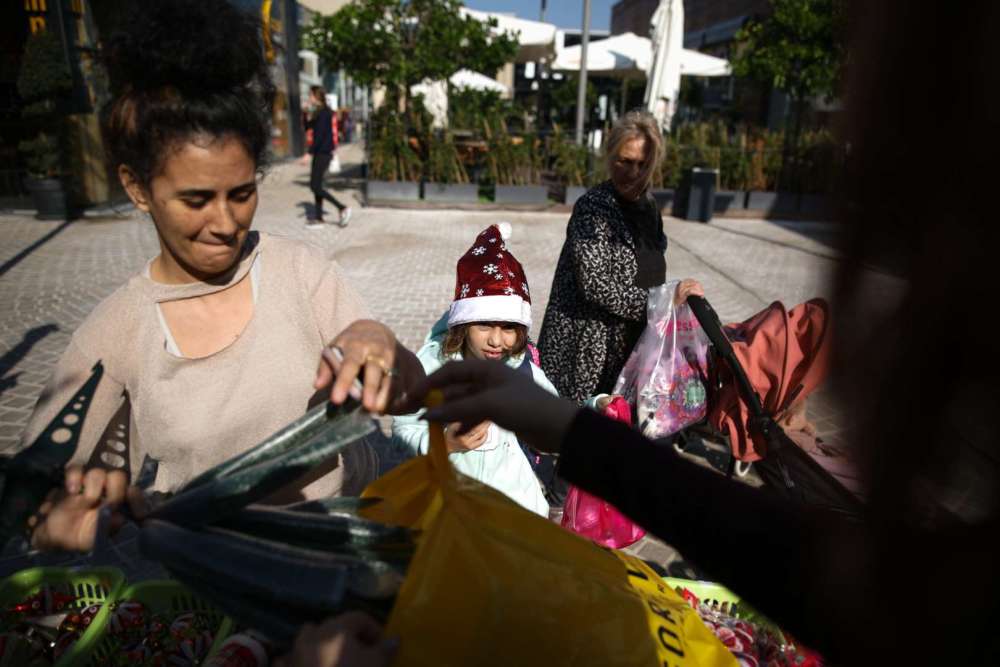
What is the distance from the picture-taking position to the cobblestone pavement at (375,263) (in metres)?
5.66

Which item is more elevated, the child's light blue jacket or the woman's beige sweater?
the woman's beige sweater

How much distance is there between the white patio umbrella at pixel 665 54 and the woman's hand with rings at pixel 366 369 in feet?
42.5

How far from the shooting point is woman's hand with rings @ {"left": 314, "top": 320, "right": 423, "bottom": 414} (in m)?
1.17

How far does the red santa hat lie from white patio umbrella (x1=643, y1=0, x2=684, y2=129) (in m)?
11.6

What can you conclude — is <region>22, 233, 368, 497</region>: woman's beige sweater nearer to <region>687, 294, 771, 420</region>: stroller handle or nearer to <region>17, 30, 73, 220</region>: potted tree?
<region>687, 294, 771, 420</region>: stroller handle

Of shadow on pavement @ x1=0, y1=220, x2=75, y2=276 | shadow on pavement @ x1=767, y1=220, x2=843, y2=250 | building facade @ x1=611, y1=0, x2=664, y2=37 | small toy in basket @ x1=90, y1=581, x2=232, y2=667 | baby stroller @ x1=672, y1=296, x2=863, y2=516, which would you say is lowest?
shadow on pavement @ x1=0, y1=220, x2=75, y2=276

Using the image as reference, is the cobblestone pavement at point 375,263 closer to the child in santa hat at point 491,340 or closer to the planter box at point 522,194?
the planter box at point 522,194

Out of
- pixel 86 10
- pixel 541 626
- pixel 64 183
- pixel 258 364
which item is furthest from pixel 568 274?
pixel 86 10

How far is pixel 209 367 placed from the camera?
4.95 feet

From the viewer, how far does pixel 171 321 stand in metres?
1.53

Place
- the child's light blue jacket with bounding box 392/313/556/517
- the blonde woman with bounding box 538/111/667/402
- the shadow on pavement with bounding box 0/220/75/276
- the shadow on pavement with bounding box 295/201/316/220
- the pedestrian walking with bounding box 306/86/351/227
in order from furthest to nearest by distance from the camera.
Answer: the shadow on pavement with bounding box 295/201/316/220
the pedestrian walking with bounding box 306/86/351/227
the shadow on pavement with bounding box 0/220/75/276
the blonde woman with bounding box 538/111/667/402
the child's light blue jacket with bounding box 392/313/556/517

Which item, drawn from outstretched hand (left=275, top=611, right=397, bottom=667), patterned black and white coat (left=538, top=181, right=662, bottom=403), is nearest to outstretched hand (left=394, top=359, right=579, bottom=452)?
outstretched hand (left=275, top=611, right=397, bottom=667)

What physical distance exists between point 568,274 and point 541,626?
2421 millimetres

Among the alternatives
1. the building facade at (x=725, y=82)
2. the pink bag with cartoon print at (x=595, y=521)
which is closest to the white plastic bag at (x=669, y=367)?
the pink bag with cartoon print at (x=595, y=521)
